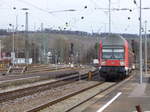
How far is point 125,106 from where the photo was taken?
16297mm

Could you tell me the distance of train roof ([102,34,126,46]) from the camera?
34.7 meters

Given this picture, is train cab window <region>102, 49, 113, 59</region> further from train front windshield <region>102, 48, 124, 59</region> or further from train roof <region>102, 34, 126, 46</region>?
train roof <region>102, 34, 126, 46</region>

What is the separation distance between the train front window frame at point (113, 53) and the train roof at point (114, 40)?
528mm

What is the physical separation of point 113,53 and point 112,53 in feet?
0.29

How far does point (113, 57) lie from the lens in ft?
113

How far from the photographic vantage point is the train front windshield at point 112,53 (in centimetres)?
3431

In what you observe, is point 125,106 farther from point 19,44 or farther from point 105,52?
point 19,44

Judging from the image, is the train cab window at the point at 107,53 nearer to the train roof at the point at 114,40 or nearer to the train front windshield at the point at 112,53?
the train front windshield at the point at 112,53

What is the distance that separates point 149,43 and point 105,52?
299 ft

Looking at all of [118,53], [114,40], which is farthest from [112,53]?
[114,40]

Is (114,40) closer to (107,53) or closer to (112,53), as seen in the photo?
(112,53)

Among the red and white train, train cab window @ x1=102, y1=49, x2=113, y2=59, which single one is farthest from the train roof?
train cab window @ x1=102, y1=49, x2=113, y2=59

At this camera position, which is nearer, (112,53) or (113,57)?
(113,57)

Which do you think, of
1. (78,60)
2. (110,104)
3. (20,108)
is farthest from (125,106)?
(78,60)
